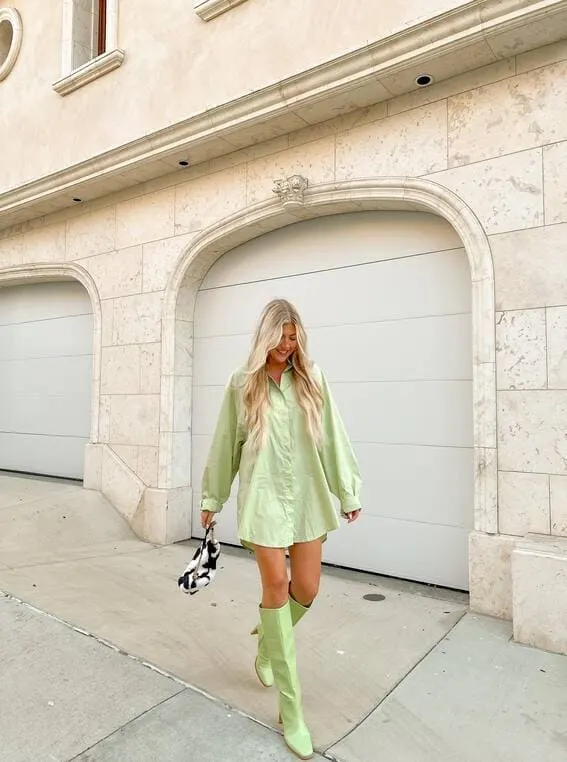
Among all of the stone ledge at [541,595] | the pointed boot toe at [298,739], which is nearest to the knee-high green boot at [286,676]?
the pointed boot toe at [298,739]

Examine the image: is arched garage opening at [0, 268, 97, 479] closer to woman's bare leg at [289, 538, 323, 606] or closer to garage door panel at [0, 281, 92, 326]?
garage door panel at [0, 281, 92, 326]

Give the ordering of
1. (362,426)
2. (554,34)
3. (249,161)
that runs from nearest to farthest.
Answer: (554,34) → (362,426) → (249,161)

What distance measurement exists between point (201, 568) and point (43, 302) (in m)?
6.21

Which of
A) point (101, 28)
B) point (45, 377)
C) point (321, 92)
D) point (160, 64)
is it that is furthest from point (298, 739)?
point (101, 28)

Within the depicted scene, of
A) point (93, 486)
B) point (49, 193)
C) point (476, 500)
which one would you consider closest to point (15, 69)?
point (49, 193)

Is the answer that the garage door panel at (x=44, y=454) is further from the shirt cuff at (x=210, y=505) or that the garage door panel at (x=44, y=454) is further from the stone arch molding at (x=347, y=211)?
the shirt cuff at (x=210, y=505)

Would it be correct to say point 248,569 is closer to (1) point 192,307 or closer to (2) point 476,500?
(2) point 476,500

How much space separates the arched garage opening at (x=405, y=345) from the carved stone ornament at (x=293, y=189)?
82 millimetres

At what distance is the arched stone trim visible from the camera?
610 cm

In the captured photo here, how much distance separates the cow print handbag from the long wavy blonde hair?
0.58 m

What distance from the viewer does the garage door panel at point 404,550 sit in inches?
157

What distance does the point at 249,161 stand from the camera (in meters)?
5.00

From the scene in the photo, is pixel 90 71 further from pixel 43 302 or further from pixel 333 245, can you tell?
pixel 333 245

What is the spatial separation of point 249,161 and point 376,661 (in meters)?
4.27
